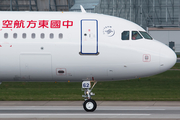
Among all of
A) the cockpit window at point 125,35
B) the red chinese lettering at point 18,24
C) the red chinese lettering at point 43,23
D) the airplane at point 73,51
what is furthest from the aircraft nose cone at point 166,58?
the red chinese lettering at point 18,24

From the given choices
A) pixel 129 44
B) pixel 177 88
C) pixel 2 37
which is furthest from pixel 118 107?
pixel 177 88

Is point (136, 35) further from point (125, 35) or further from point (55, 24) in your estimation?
point (55, 24)

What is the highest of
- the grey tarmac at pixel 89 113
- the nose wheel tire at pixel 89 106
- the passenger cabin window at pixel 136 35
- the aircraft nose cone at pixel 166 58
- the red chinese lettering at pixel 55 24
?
the red chinese lettering at pixel 55 24

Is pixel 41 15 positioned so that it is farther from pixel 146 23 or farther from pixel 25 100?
pixel 146 23

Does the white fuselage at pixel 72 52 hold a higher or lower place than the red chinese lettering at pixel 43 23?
lower

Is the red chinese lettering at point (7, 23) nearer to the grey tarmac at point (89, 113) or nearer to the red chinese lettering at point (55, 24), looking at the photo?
the red chinese lettering at point (55, 24)

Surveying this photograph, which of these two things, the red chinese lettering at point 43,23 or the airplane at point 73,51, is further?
the red chinese lettering at point 43,23

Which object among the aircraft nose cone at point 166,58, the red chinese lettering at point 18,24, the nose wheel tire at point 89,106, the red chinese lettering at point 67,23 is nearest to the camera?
the aircraft nose cone at point 166,58

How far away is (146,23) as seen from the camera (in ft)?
261

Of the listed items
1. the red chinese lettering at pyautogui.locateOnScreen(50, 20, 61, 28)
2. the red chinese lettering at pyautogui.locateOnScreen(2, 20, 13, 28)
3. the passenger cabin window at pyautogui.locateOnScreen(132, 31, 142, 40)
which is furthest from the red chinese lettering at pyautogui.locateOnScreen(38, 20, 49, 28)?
the passenger cabin window at pyautogui.locateOnScreen(132, 31, 142, 40)

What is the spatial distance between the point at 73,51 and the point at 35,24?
7.93 feet

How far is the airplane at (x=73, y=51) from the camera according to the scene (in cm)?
1897

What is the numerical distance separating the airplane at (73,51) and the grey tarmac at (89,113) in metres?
1.97

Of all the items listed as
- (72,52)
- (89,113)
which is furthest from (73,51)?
(89,113)
